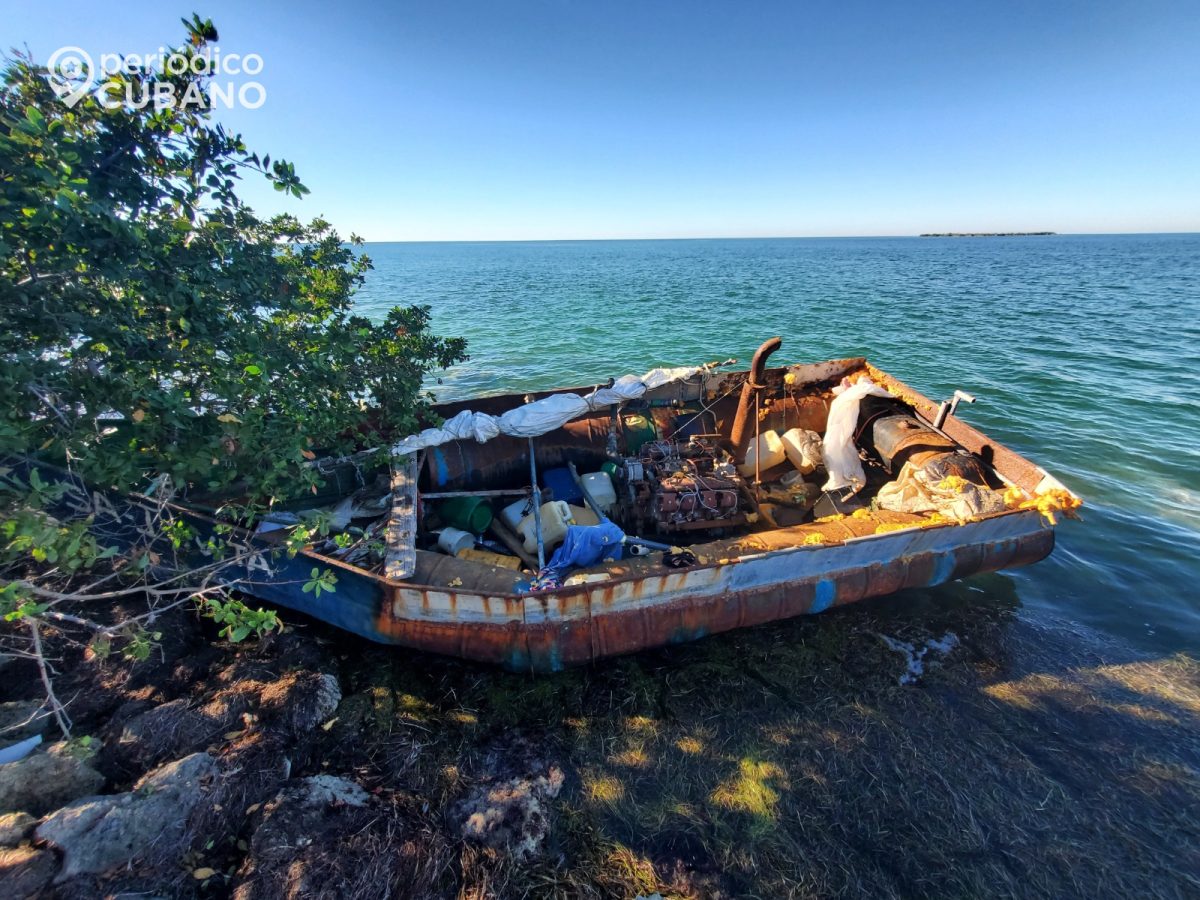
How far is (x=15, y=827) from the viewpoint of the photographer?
13.5ft

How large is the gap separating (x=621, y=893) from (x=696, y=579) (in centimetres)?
345

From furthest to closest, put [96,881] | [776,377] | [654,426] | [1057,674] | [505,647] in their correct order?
1. [776,377]
2. [654,426]
3. [1057,674]
4. [505,647]
5. [96,881]

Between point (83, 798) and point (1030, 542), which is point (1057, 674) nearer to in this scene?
point (1030, 542)

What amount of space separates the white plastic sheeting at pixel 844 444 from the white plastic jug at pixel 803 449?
0.20 metres

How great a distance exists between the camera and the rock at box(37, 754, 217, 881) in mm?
4078

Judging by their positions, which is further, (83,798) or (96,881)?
(83,798)

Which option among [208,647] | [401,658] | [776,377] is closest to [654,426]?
[776,377]

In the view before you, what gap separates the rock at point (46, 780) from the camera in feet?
14.9

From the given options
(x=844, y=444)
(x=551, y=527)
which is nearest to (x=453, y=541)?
(x=551, y=527)

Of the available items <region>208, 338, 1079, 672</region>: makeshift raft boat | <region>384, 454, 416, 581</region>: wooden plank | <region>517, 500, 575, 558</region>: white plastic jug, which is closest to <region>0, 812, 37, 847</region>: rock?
<region>208, 338, 1079, 672</region>: makeshift raft boat

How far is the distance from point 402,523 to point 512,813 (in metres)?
3.97

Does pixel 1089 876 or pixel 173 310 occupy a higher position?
pixel 173 310

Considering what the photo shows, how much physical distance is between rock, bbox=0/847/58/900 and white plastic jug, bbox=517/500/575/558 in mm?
5669

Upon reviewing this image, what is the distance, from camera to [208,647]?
6.98m
